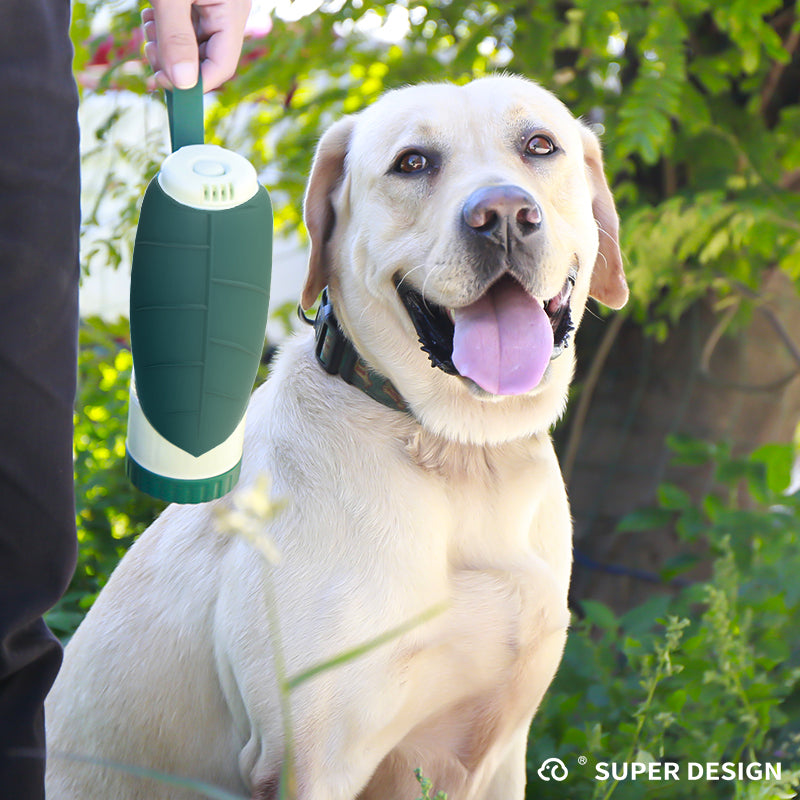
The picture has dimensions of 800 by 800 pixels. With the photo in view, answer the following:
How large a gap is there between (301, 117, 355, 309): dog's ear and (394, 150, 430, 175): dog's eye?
18cm

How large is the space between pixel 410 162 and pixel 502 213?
309 mm

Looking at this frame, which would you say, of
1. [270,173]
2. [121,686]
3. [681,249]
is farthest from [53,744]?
[270,173]

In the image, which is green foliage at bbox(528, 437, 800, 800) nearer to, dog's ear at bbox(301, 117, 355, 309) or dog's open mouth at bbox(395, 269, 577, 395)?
dog's open mouth at bbox(395, 269, 577, 395)

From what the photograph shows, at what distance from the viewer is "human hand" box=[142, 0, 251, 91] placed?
149 cm

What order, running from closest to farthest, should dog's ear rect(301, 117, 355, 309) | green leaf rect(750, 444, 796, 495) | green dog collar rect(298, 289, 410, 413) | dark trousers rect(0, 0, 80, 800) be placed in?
dark trousers rect(0, 0, 80, 800), green dog collar rect(298, 289, 410, 413), dog's ear rect(301, 117, 355, 309), green leaf rect(750, 444, 796, 495)

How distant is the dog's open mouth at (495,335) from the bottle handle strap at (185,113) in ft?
1.70

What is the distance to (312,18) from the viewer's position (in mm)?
3262

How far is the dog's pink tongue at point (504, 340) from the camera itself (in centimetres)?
180

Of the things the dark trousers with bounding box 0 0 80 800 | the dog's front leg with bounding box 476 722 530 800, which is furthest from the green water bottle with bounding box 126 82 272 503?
the dog's front leg with bounding box 476 722 530 800

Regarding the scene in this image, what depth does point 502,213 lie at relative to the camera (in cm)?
175

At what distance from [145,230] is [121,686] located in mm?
929

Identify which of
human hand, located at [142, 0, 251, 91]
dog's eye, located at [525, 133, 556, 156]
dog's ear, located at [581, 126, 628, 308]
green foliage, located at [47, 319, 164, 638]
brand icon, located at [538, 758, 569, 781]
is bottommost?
green foliage, located at [47, 319, 164, 638]

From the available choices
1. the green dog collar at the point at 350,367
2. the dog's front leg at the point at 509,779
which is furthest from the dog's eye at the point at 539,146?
the dog's front leg at the point at 509,779

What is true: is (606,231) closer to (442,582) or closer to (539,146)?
(539,146)
